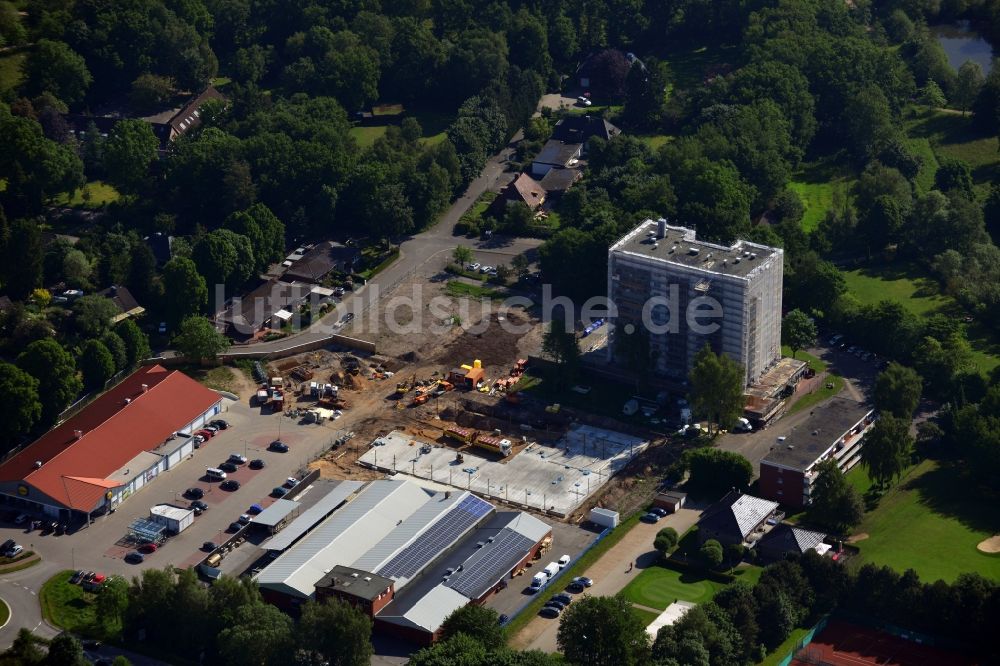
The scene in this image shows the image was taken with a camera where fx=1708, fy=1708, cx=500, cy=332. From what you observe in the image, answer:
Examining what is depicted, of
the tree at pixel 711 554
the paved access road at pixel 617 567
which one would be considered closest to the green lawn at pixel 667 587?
the paved access road at pixel 617 567

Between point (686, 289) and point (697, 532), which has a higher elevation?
point (686, 289)

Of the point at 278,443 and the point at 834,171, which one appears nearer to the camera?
the point at 278,443

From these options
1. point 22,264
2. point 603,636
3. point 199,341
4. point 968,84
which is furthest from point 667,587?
point 968,84

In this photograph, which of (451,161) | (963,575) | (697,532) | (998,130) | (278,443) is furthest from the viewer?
(998,130)

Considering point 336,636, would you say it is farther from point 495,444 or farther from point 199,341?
point 199,341

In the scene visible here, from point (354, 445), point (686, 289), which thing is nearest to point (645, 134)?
point (686, 289)

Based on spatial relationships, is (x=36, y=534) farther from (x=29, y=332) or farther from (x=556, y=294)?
(x=556, y=294)
